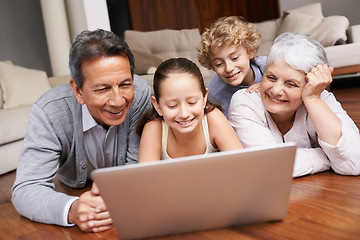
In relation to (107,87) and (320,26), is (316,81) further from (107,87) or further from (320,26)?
(320,26)

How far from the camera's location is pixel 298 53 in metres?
1.36


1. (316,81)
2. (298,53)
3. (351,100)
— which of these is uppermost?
(298,53)

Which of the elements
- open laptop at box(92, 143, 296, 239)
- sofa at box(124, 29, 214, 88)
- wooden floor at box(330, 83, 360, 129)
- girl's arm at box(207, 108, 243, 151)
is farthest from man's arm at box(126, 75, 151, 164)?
sofa at box(124, 29, 214, 88)

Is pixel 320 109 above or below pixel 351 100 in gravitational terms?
above

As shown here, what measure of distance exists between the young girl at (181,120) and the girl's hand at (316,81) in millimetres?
328

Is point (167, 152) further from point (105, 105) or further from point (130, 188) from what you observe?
point (130, 188)

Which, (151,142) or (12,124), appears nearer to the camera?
(151,142)

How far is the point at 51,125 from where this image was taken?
55.8 inches

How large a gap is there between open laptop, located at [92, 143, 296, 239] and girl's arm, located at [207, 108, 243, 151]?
1.65 ft

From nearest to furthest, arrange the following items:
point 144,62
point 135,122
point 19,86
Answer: point 135,122
point 19,86
point 144,62

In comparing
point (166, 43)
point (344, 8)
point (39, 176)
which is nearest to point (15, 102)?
point (166, 43)

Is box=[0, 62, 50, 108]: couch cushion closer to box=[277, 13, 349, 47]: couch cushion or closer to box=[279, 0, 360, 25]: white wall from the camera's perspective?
box=[277, 13, 349, 47]: couch cushion

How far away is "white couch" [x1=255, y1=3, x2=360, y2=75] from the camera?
12.3 ft

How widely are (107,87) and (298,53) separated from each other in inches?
29.3
